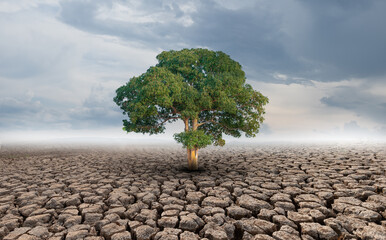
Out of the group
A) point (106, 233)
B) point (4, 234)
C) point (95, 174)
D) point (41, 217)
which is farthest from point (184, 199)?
point (95, 174)

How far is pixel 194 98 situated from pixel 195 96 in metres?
0.11

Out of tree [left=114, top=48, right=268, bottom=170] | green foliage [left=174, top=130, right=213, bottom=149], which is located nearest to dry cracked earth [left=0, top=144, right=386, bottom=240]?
green foliage [left=174, top=130, right=213, bottom=149]

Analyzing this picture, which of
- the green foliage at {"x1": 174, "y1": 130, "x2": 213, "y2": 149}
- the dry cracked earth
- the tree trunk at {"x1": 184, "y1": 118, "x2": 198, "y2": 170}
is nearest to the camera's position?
the dry cracked earth

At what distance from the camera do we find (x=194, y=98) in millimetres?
8750

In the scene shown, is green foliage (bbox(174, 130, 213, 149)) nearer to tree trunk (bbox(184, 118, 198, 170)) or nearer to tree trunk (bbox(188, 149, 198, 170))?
tree trunk (bbox(184, 118, 198, 170))

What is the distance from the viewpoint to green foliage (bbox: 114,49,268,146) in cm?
844

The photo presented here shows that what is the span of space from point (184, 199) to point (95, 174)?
469 centimetres

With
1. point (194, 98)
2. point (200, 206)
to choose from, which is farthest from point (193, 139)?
point (200, 206)

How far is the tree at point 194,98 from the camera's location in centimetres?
842

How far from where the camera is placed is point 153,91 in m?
8.05

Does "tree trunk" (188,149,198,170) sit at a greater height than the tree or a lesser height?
lesser

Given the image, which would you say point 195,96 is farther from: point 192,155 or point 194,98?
point 192,155

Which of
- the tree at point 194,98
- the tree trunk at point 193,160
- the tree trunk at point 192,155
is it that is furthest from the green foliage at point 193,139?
the tree trunk at point 193,160

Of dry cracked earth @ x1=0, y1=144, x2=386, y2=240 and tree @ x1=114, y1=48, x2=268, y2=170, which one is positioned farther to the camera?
tree @ x1=114, y1=48, x2=268, y2=170
